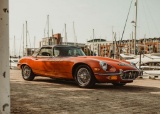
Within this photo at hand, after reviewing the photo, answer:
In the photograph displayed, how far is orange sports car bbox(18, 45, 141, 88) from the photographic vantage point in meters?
7.76

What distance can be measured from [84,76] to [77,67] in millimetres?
414

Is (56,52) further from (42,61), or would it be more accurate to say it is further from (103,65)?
(103,65)

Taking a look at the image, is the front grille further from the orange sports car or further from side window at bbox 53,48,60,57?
side window at bbox 53,48,60,57

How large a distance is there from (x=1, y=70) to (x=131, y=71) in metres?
5.16

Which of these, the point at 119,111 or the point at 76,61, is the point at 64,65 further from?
the point at 119,111

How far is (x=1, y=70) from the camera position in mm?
3553

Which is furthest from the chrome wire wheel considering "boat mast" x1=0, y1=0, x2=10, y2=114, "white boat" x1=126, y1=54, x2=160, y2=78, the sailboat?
"white boat" x1=126, y1=54, x2=160, y2=78

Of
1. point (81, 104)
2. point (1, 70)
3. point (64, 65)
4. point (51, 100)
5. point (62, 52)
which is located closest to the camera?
point (1, 70)

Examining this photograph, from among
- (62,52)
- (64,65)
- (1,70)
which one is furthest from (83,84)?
(1,70)

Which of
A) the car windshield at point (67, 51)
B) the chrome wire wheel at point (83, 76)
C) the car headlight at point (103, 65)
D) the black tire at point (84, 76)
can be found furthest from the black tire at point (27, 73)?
the car headlight at point (103, 65)

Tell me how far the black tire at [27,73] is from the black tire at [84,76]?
2528 mm

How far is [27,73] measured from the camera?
34.1ft

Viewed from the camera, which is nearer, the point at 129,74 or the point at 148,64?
the point at 129,74

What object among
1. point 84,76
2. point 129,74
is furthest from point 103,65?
point 129,74
